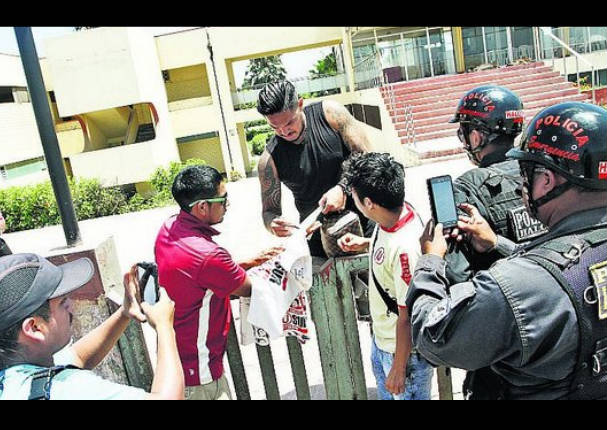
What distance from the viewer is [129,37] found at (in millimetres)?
22547

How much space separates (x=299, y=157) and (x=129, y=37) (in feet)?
71.8

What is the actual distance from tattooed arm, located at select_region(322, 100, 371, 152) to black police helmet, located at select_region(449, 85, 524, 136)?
2.09ft

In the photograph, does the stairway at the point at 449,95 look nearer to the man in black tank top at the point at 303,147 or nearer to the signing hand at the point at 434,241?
the man in black tank top at the point at 303,147

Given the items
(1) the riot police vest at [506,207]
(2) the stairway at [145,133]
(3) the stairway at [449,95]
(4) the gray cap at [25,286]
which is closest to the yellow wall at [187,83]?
(2) the stairway at [145,133]

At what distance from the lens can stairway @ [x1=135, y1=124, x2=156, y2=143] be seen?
25.6 metres

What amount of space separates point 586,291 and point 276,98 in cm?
219

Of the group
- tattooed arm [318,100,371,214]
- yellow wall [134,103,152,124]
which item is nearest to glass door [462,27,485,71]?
yellow wall [134,103,152,124]

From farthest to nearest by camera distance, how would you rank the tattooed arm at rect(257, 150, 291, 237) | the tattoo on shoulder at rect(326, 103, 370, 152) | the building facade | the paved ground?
the building facade < the paved ground < the tattooed arm at rect(257, 150, 291, 237) < the tattoo on shoulder at rect(326, 103, 370, 152)

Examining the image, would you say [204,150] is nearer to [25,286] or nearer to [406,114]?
[406,114]

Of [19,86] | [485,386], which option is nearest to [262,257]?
[485,386]

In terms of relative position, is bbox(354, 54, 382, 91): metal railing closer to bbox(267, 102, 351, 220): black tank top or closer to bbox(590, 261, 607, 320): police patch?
bbox(267, 102, 351, 220): black tank top

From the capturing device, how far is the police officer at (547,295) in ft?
5.19

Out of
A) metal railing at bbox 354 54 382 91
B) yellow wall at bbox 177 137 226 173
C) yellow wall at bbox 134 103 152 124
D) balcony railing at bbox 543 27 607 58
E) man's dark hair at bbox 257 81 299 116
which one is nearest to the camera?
man's dark hair at bbox 257 81 299 116

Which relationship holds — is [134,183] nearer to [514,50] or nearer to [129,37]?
[129,37]
